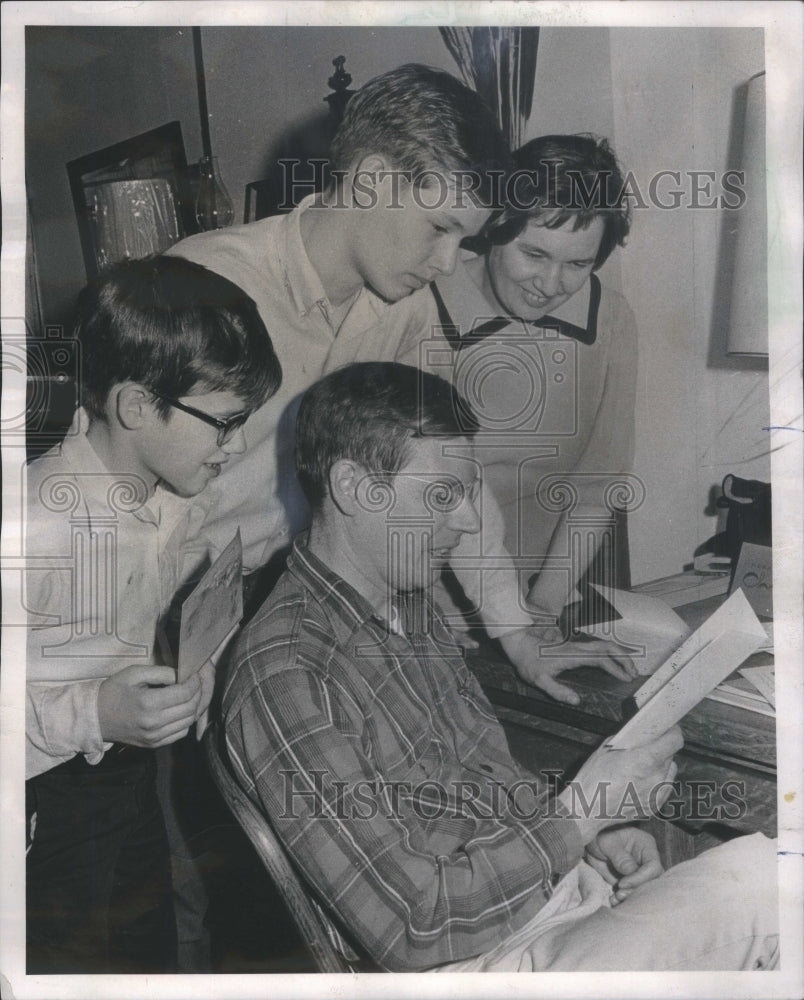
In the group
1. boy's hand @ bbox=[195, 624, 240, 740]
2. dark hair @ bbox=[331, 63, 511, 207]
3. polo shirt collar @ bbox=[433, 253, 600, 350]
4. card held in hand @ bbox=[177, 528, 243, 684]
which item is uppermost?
dark hair @ bbox=[331, 63, 511, 207]

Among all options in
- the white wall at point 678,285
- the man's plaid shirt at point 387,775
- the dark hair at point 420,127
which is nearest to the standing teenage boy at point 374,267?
the dark hair at point 420,127

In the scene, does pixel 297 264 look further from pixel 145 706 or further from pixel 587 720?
pixel 587 720

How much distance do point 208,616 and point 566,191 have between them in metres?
0.87

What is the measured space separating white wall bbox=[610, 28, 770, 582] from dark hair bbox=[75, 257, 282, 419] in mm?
606

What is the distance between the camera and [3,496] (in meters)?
1.56

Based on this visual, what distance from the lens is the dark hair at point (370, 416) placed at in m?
1.50

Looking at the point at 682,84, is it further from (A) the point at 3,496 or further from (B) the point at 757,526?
(A) the point at 3,496

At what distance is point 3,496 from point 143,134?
612mm

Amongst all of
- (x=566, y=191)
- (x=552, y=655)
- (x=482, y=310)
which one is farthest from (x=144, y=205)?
(x=552, y=655)

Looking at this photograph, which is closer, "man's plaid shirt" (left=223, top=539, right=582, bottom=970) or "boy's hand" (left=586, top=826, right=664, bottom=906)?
"man's plaid shirt" (left=223, top=539, right=582, bottom=970)

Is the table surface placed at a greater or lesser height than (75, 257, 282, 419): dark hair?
lesser

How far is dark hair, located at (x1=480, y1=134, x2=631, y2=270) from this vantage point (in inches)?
60.6

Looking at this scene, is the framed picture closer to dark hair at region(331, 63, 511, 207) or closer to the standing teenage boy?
the standing teenage boy
